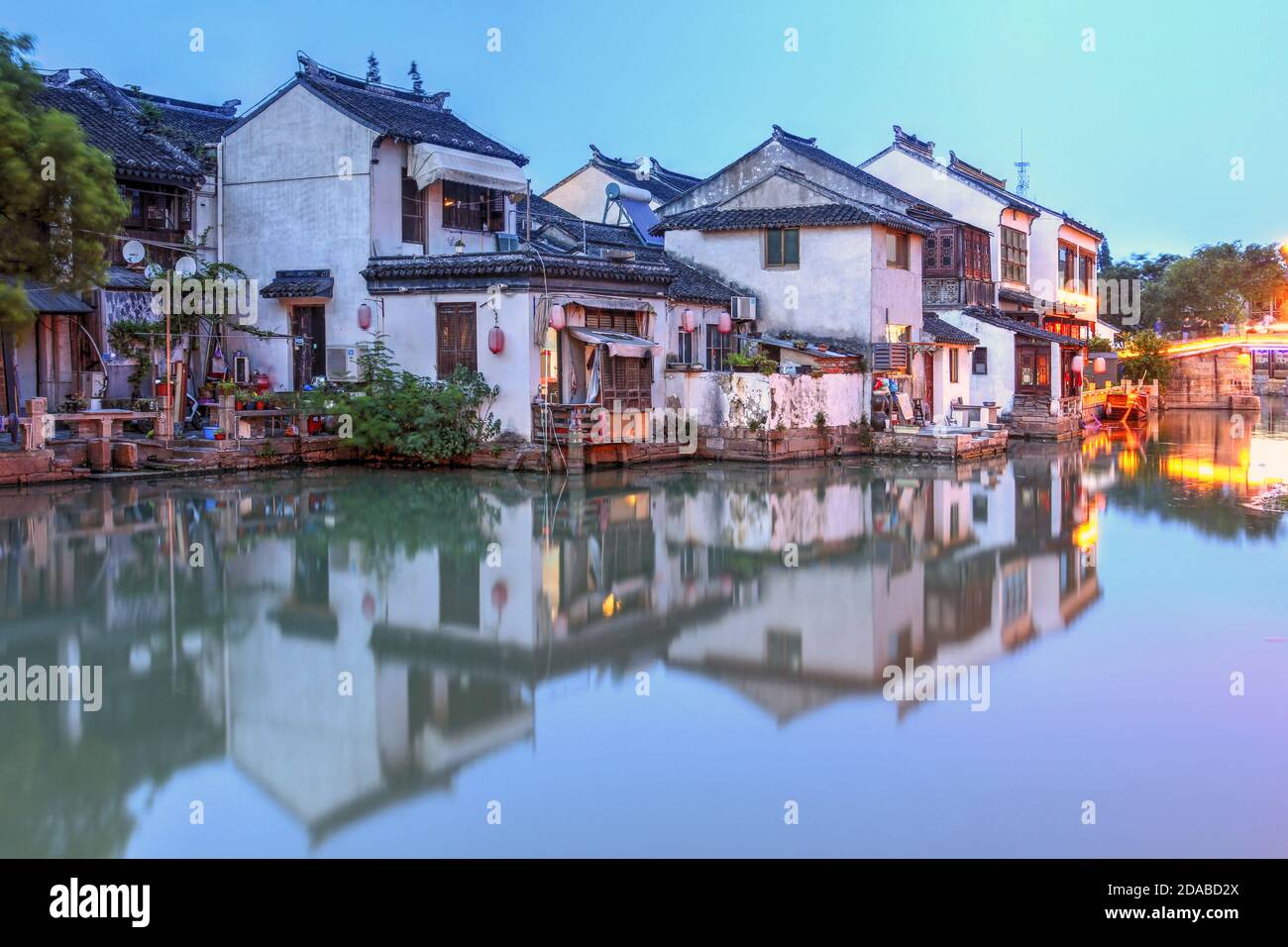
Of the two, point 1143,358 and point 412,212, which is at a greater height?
point 412,212

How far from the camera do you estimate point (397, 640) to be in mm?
10914

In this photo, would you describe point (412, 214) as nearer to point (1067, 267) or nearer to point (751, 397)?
point (751, 397)

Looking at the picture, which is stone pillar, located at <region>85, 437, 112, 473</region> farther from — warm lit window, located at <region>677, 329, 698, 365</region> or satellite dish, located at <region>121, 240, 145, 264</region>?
warm lit window, located at <region>677, 329, 698, 365</region>

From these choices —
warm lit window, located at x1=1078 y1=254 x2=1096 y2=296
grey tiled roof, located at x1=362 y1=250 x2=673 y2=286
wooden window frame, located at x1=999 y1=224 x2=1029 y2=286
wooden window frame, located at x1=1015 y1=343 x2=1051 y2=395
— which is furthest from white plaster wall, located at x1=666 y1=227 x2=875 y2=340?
warm lit window, located at x1=1078 y1=254 x2=1096 y2=296

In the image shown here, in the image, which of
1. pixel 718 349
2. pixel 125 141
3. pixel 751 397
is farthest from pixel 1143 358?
pixel 125 141

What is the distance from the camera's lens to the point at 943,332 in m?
33.5

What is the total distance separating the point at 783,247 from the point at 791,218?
74 centimetres

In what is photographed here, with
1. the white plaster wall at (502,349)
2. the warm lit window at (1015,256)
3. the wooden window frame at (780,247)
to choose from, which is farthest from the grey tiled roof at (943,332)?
the white plaster wall at (502,349)

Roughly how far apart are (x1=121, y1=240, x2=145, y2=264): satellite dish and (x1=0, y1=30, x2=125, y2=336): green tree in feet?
15.7

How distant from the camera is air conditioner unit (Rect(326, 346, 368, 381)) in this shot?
969 inches

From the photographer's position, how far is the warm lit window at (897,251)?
3009cm

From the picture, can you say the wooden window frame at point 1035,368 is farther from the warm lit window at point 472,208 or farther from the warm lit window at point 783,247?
the warm lit window at point 472,208

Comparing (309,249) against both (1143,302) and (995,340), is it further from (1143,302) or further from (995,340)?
(1143,302)

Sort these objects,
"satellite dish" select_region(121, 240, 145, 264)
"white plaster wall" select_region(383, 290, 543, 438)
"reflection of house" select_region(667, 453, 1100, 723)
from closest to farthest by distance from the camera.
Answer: "reflection of house" select_region(667, 453, 1100, 723), "white plaster wall" select_region(383, 290, 543, 438), "satellite dish" select_region(121, 240, 145, 264)
